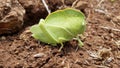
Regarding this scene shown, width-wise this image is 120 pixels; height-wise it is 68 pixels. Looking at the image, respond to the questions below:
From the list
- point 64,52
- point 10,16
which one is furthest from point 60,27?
point 10,16

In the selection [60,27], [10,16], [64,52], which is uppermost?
[10,16]

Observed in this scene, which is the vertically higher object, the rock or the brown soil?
the rock

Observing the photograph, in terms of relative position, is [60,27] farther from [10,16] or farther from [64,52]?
[10,16]

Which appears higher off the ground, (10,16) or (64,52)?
(10,16)

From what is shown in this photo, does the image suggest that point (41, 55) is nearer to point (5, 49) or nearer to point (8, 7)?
point (5, 49)

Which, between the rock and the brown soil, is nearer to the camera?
the brown soil
